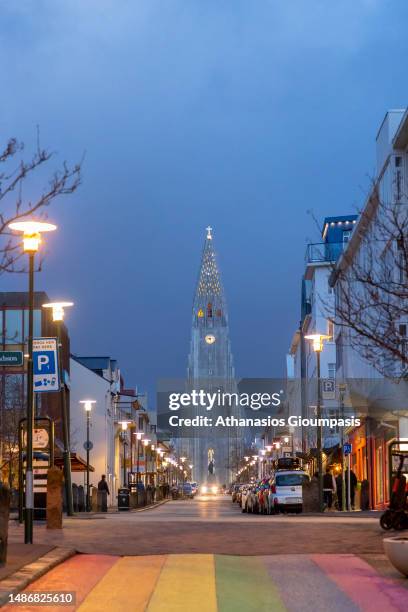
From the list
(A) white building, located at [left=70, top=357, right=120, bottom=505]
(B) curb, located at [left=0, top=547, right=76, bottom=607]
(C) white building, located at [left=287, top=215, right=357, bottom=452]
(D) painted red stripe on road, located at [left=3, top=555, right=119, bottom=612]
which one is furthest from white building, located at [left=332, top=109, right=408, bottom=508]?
A: (A) white building, located at [left=70, top=357, right=120, bottom=505]

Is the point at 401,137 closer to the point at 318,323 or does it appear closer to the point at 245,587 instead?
the point at 245,587

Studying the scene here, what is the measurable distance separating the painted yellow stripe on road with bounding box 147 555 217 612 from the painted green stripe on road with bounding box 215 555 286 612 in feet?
0.38

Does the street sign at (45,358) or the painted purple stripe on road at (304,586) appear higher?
the street sign at (45,358)

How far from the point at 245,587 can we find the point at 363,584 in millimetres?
1459

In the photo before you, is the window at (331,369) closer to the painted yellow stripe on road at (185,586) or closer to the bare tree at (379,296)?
the bare tree at (379,296)

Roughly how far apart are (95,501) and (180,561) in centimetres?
4244

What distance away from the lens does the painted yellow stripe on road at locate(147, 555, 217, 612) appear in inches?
492

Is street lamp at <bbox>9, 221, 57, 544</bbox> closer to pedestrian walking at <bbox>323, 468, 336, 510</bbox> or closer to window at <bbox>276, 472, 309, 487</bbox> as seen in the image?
window at <bbox>276, 472, 309, 487</bbox>

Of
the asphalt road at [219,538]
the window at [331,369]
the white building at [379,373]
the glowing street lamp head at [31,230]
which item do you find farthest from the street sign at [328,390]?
the window at [331,369]

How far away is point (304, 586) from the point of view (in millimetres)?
14289

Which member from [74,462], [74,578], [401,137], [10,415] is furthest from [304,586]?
[10,415]

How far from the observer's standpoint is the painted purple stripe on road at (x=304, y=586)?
12.6 meters

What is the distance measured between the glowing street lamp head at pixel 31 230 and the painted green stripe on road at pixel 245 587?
597 centimetres

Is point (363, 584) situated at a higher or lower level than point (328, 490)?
lower
